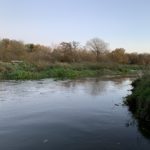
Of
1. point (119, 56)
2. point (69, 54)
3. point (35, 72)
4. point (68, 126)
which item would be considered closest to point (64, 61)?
point (69, 54)

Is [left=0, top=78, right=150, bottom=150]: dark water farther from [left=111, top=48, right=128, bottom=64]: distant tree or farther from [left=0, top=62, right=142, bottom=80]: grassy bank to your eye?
[left=111, top=48, right=128, bottom=64]: distant tree

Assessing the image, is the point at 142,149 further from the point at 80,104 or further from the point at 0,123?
the point at 80,104

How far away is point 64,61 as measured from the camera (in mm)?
62688

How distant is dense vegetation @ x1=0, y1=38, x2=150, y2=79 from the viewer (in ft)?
125

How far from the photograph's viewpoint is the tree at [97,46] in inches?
3026

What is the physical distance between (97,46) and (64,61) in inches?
721

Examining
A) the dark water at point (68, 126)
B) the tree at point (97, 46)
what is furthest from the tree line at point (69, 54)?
the dark water at point (68, 126)

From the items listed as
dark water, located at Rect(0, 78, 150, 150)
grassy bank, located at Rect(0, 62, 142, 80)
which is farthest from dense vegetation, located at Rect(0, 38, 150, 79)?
dark water, located at Rect(0, 78, 150, 150)

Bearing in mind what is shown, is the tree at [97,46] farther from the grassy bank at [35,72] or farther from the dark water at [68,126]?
the dark water at [68,126]

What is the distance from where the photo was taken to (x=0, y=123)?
460 inches

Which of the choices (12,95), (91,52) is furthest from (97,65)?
(12,95)

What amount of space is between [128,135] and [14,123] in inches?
186

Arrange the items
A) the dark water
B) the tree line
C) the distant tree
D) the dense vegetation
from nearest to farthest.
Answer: the dark water → the dense vegetation → the tree line → the distant tree

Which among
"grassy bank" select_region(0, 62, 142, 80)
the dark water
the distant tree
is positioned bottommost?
the dark water
